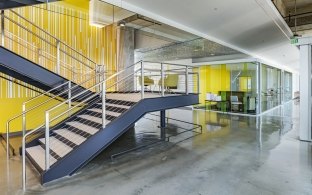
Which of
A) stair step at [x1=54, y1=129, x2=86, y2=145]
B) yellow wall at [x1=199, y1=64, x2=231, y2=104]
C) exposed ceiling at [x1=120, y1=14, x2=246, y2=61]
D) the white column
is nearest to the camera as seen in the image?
stair step at [x1=54, y1=129, x2=86, y2=145]

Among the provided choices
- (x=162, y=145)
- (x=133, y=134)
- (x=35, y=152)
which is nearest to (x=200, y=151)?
(x=162, y=145)

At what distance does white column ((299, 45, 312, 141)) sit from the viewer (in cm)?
573

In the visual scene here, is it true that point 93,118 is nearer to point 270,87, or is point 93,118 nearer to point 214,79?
point 214,79

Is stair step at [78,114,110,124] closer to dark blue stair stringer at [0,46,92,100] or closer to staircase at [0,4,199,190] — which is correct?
staircase at [0,4,199,190]

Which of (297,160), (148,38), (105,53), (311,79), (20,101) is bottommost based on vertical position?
(297,160)

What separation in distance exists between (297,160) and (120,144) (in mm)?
4098

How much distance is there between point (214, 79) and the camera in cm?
1180

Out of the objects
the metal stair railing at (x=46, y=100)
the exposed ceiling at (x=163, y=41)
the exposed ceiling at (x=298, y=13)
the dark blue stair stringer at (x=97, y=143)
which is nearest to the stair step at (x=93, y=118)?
the dark blue stair stringer at (x=97, y=143)

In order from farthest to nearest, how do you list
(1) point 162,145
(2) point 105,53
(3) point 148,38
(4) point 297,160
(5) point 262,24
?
1. (3) point 148,38
2. (2) point 105,53
3. (5) point 262,24
4. (1) point 162,145
5. (4) point 297,160

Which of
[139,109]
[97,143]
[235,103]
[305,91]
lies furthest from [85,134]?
[235,103]

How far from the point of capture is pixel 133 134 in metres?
6.80

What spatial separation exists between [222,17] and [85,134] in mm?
4725

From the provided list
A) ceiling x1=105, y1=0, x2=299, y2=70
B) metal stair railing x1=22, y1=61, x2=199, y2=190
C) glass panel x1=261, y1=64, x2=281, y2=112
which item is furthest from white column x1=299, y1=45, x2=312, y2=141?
glass panel x1=261, y1=64, x2=281, y2=112

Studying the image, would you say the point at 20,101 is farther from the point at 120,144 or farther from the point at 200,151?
the point at 200,151
